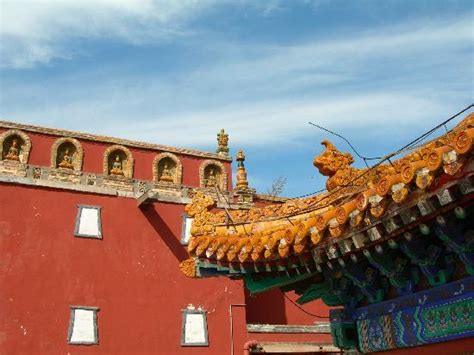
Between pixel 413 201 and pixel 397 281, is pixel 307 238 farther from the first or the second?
pixel 413 201

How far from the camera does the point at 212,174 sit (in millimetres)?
17422

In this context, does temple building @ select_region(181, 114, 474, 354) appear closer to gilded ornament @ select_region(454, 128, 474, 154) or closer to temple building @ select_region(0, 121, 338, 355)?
gilded ornament @ select_region(454, 128, 474, 154)

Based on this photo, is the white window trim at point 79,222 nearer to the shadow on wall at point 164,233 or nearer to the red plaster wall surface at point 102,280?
the red plaster wall surface at point 102,280

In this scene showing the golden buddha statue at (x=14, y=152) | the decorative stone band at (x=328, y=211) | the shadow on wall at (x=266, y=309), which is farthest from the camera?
the shadow on wall at (x=266, y=309)

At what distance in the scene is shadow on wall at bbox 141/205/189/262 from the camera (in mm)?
15117

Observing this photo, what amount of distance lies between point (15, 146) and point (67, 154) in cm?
136

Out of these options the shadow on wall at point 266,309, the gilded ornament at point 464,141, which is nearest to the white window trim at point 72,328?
the shadow on wall at point 266,309

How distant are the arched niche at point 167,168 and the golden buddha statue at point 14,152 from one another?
12.2ft

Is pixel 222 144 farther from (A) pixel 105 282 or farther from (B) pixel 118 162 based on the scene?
(A) pixel 105 282

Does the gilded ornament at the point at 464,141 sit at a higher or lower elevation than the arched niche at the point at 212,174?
lower

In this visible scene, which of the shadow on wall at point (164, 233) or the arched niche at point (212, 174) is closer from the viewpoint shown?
the shadow on wall at point (164, 233)

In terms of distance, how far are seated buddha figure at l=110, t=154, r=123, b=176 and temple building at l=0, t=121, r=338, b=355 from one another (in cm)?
4

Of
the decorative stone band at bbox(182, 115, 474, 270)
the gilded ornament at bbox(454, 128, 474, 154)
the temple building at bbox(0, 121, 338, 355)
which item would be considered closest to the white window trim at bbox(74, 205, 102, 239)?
the temple building at bbox(0, 121, 338, 355)

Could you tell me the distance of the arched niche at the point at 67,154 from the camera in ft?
50.3
